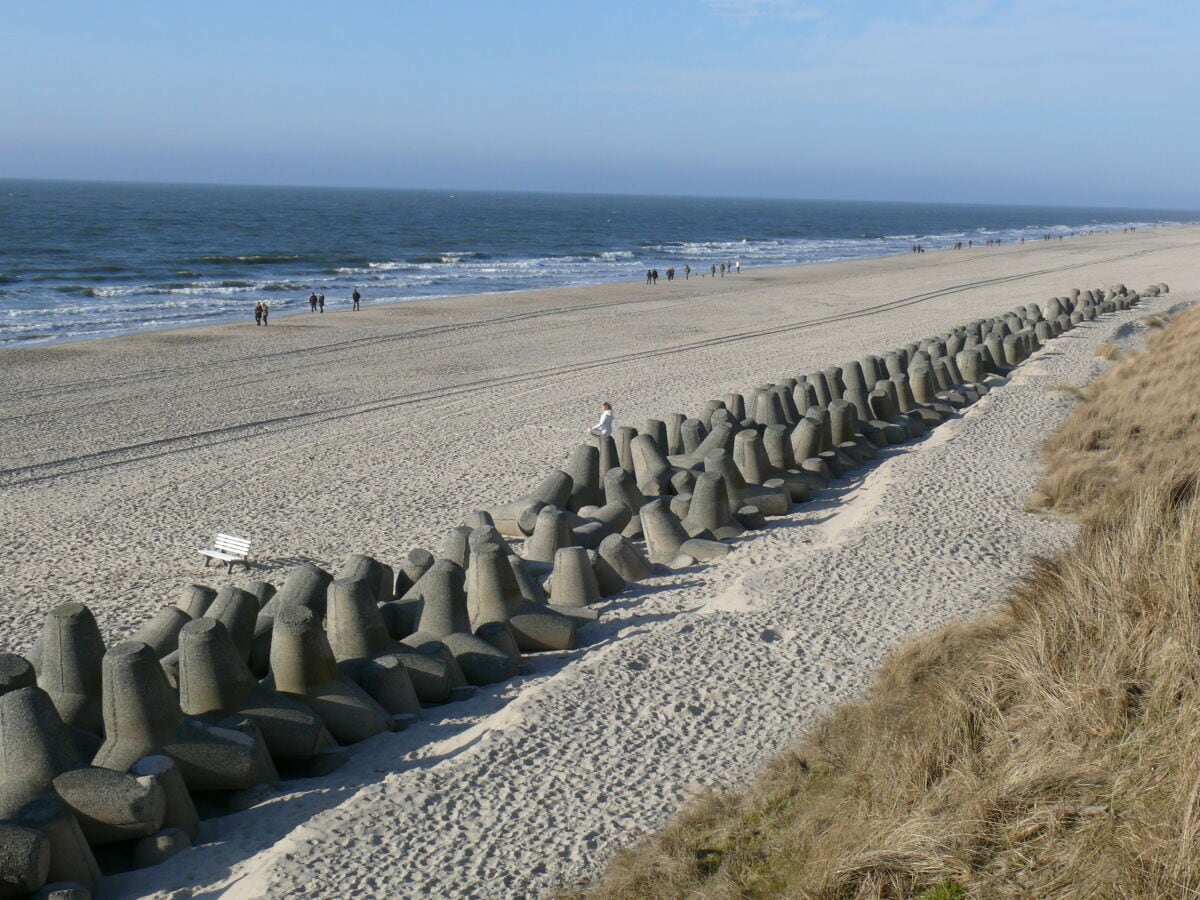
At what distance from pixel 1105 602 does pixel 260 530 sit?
28.8ft

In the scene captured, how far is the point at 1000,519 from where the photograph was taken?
32.6 ft

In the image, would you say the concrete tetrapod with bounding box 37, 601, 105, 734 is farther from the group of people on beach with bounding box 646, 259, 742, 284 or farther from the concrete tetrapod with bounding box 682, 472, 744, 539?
the group of people on beach with bounding box 646, 259, 742, 284

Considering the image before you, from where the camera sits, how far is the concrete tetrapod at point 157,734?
568 centimetres

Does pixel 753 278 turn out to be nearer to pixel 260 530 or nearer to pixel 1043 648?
pixel 260 530

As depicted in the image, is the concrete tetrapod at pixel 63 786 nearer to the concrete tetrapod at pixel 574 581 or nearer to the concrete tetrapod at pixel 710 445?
the concrete tetrapod at pixel 574 581

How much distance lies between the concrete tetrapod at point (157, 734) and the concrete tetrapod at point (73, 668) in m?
0.71

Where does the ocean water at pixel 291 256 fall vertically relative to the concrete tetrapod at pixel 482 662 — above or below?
above

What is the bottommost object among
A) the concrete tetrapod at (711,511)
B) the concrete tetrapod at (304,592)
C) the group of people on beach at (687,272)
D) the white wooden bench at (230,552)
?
the white wooden bench at (230,552)

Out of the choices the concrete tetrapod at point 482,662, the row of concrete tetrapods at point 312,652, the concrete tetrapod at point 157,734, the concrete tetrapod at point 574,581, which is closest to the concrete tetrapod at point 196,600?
the row of concrete tetrapods at point 312,652

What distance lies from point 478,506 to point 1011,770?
8.34m

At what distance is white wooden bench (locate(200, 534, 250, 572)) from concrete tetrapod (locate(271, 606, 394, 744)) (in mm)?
3933

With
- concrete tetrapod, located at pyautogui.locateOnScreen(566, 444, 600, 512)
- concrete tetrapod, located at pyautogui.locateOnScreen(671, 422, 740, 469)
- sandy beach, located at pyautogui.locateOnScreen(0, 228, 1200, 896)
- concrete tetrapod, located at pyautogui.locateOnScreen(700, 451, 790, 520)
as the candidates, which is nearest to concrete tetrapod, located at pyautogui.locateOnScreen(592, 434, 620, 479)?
concrete tetrapod, located at pyautogui.locateOnScreen(566, 444, 600, 512)

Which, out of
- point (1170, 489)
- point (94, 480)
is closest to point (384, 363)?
point (94, 480)

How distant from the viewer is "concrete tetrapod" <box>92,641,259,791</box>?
568 centimetres
